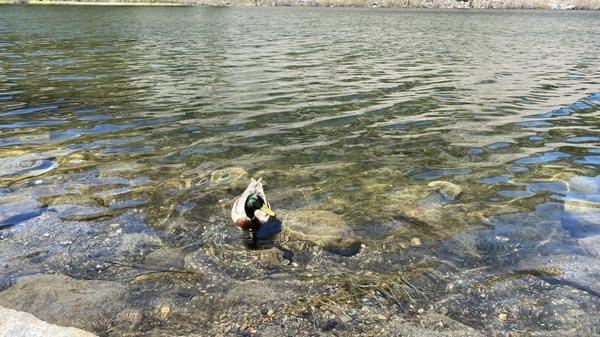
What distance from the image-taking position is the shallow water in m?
6.52

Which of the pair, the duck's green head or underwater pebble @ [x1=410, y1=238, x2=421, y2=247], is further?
underwater pebble @ [x1=410, y1=238, x2=421, y2=247]

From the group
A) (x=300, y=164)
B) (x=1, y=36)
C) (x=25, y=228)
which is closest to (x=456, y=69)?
(x=300, y=164)

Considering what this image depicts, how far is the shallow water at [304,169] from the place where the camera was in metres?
6.52

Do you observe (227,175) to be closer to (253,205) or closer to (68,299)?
(253,205)

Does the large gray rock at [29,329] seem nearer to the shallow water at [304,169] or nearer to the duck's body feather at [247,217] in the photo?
the shallow water at [304,169]

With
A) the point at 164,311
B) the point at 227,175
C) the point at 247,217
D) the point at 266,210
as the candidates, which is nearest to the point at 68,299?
the point at 164,311

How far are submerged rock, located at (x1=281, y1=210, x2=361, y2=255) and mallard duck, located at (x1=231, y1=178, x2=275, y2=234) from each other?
0.55m

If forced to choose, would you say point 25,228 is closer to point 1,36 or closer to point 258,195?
point 258,195

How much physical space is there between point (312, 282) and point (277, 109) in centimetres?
1110

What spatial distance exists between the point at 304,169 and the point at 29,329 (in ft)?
22.2

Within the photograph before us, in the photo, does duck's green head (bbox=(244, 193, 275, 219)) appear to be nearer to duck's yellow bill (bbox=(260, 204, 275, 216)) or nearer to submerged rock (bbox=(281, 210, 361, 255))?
duck's yellow bill (bbox=(260, 204, 275, 216))

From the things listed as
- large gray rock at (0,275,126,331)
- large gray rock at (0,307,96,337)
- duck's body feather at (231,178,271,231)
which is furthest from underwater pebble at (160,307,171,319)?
duck's body feather at (231,178,271,231)

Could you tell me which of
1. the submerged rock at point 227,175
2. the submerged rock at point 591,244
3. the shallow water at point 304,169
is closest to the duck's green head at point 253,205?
the shallow water at point 304,169

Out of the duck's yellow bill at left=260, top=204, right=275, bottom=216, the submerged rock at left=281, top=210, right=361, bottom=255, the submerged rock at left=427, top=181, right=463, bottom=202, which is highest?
the duck's yellow bill at left=260, top=204, right=275, bottom=216
